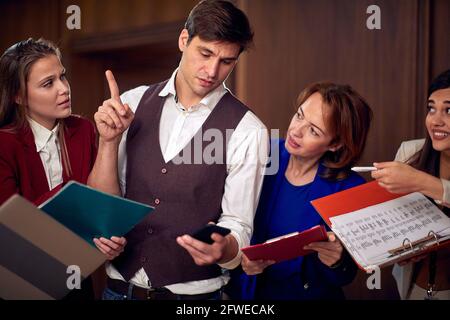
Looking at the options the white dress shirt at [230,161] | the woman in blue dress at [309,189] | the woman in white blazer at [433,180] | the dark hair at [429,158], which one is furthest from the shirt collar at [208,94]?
the dark hair at [429,158]

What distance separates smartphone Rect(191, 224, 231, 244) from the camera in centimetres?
131

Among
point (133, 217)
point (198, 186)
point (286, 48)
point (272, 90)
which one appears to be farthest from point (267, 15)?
point (133, 217)

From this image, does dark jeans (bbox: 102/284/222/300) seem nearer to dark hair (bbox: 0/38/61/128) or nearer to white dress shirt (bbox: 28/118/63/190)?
white dress shirt (bbox: 28/118/63/190)

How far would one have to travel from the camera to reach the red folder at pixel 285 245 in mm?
1386

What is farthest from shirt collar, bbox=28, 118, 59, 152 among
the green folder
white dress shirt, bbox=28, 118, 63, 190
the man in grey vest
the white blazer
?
the white blazer

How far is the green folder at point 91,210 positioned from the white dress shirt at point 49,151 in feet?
0.89

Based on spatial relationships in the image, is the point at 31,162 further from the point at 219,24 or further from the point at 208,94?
the point at 219,24

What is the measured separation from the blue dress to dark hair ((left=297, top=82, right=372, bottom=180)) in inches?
1.8

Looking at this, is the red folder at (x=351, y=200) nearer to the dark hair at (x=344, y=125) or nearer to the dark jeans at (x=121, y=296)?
the dark hair at (x=344, y=125)

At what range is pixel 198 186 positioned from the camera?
1538 millimetres

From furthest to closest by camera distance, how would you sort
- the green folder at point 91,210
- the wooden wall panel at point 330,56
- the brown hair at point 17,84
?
the wooden wall panel at point 330,56
the brown hair at point 17,84
the green folder at point 91,210

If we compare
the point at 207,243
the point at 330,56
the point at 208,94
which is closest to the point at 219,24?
the point at 208,94

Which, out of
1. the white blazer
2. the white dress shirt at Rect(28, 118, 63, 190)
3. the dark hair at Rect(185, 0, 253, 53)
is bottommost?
the white blazer
